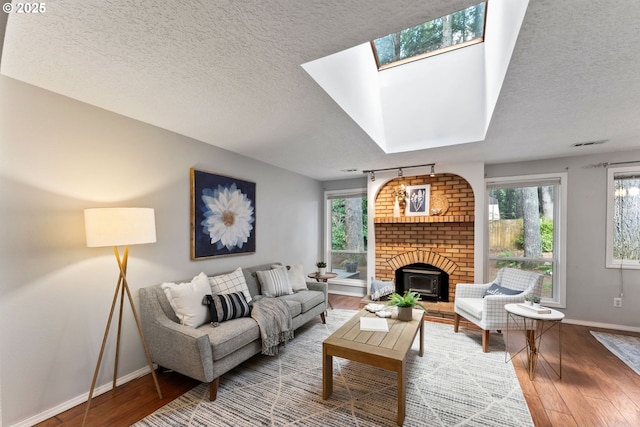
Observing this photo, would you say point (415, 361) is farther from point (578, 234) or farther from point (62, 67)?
point (62, 67)

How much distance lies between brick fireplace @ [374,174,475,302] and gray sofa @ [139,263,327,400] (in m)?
2.98

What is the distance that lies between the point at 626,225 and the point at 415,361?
11.8 ft

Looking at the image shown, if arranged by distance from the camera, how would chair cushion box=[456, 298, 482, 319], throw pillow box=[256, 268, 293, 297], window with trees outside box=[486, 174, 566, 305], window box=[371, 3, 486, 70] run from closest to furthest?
window box=[371, 3, 486, 70], chair cushion box=[456, 298, 482, 319], throw pillow box=[256, 268, 293, 297], window with trees outside box=[486, 174, 566, 305]

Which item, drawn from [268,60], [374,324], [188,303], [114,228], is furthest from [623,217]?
[114,228]

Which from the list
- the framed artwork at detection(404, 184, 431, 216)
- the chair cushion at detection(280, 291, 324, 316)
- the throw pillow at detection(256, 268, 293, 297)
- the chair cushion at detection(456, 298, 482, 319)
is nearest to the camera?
the chair cushion at detection(456, 298, 482, 319)

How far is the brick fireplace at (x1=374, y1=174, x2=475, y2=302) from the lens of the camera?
4.25 m

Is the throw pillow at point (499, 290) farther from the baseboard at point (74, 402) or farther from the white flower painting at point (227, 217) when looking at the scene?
the baseboard at point (74, 402)

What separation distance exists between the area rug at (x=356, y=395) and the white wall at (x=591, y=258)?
196 cm

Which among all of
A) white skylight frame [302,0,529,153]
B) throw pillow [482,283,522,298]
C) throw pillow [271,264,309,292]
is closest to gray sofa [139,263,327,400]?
throw pillow [271,264,309,292]

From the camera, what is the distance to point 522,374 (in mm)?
2438

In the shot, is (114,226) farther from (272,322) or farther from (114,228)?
(272,322)

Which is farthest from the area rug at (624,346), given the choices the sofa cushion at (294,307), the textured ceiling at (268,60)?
the sofa cushion at (294,307)

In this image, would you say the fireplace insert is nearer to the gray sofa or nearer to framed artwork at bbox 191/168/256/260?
framed artwork at bbox 191/168/256/260

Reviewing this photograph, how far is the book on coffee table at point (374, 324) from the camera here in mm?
2412
